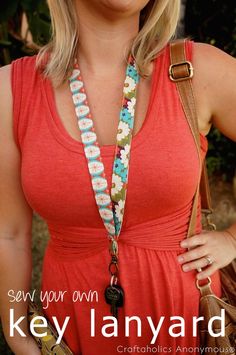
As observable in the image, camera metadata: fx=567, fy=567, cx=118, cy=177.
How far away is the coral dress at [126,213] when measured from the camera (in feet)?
6.14

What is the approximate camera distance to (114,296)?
1.96 meters

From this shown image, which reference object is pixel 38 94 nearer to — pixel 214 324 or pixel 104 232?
pixel 104 232

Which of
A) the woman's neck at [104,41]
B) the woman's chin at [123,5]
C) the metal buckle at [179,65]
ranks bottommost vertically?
the metal buckle at [179,65]

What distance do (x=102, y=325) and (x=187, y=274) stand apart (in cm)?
36

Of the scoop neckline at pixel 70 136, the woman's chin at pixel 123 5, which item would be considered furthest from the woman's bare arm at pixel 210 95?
the woman's chin at pixel 123 5

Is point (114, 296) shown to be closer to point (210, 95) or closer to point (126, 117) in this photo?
point (126, 117)

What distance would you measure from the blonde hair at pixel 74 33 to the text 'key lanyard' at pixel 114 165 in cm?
8

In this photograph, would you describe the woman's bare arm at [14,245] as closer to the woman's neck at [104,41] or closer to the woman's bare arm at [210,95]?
the woman's neck at [104,41]

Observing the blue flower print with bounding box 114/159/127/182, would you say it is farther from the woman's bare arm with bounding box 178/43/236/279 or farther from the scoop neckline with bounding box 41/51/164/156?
the woman's bare arm with bounding box 178/43/236/279

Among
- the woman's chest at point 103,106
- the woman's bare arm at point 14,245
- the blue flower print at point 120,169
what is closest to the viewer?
A: the blue flower print at point 120,169

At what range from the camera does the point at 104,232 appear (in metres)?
1.95

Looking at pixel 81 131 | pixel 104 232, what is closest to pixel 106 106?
pixel 81 131

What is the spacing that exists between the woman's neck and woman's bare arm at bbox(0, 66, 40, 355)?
31 centimetres

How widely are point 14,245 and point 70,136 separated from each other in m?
0.56
